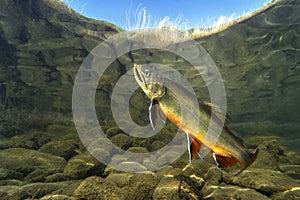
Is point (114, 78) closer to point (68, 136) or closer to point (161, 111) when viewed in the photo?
point (68, 136)

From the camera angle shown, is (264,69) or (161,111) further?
(264,69)

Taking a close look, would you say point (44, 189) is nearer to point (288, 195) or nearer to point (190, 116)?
point (190, 116)

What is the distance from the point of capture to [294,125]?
27703 millimetres

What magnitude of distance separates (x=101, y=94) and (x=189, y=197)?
16.8 metres

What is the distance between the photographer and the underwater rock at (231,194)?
17.3 feet

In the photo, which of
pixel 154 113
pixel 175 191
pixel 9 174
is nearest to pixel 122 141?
pixel 9 174

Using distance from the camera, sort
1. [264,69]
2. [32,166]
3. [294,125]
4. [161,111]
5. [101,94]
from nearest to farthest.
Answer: [161,111], [32,166], [264,69], [101,94], [294,125]

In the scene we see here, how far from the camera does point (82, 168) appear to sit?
802cm

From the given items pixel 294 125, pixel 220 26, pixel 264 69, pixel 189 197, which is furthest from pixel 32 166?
pixel 294 125

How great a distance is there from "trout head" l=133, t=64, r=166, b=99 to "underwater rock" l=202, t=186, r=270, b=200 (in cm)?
374

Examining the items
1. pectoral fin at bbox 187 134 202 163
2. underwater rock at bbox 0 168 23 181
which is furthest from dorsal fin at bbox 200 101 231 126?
underwater rock at bbox 0 168 23 181

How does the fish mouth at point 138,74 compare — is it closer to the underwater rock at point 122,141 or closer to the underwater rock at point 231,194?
the underwater rock at point 231,194

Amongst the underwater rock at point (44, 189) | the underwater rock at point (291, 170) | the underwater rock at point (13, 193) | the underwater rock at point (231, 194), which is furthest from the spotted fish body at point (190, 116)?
the underwater rock at point (291, 170)

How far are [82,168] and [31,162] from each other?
8.67 feet
